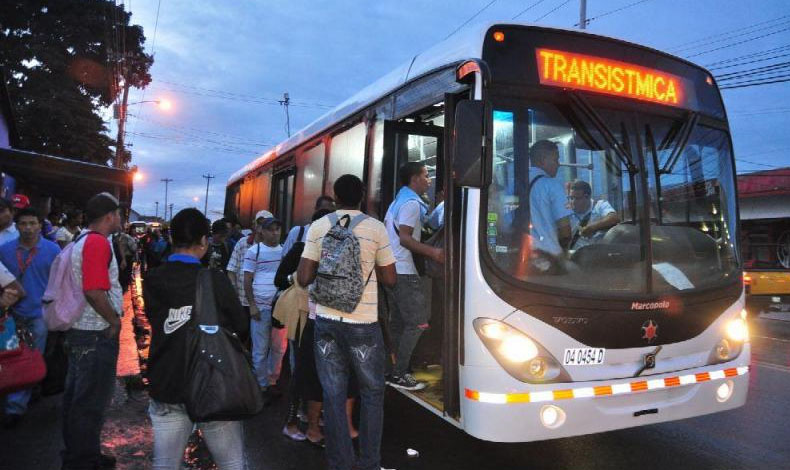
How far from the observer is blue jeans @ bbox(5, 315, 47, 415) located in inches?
191

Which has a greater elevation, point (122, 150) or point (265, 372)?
point (122, 150)

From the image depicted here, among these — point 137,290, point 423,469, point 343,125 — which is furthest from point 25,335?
point 137,290

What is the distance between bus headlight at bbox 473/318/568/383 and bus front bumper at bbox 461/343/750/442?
0.26 feet

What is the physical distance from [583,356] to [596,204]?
103 centimetres

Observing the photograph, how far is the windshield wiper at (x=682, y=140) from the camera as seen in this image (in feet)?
13.1

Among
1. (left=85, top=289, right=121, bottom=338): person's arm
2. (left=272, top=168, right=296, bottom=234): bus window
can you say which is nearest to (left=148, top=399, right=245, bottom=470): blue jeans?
(left=85, top=289, right=121, bottom=338): person's arm

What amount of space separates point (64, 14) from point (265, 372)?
2433cm

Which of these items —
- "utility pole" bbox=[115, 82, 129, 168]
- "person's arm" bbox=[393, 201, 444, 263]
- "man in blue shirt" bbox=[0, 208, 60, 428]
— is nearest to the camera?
"person's arm" bbox=[393, 201, 444, 263]

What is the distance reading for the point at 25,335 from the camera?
4.44 metres

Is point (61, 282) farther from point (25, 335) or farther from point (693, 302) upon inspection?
point (693, 302)

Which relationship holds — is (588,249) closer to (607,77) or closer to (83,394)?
(607,77)

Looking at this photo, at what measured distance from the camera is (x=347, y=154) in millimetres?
6176

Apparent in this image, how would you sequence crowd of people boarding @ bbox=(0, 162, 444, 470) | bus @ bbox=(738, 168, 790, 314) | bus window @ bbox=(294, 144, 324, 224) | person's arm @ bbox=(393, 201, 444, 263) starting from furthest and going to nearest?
bus @ bbox=(738, 168, 790, 314), bus window @ bbox=(294, 144, 324, 224), person's arm @ bbox=(393, 201, 444, 263), crowd of people boarding @ bbox=(0, 162, 444, 470)

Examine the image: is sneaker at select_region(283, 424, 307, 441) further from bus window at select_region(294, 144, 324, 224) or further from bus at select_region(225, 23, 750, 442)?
bus window at select_region(294, 144, 324, 224)
